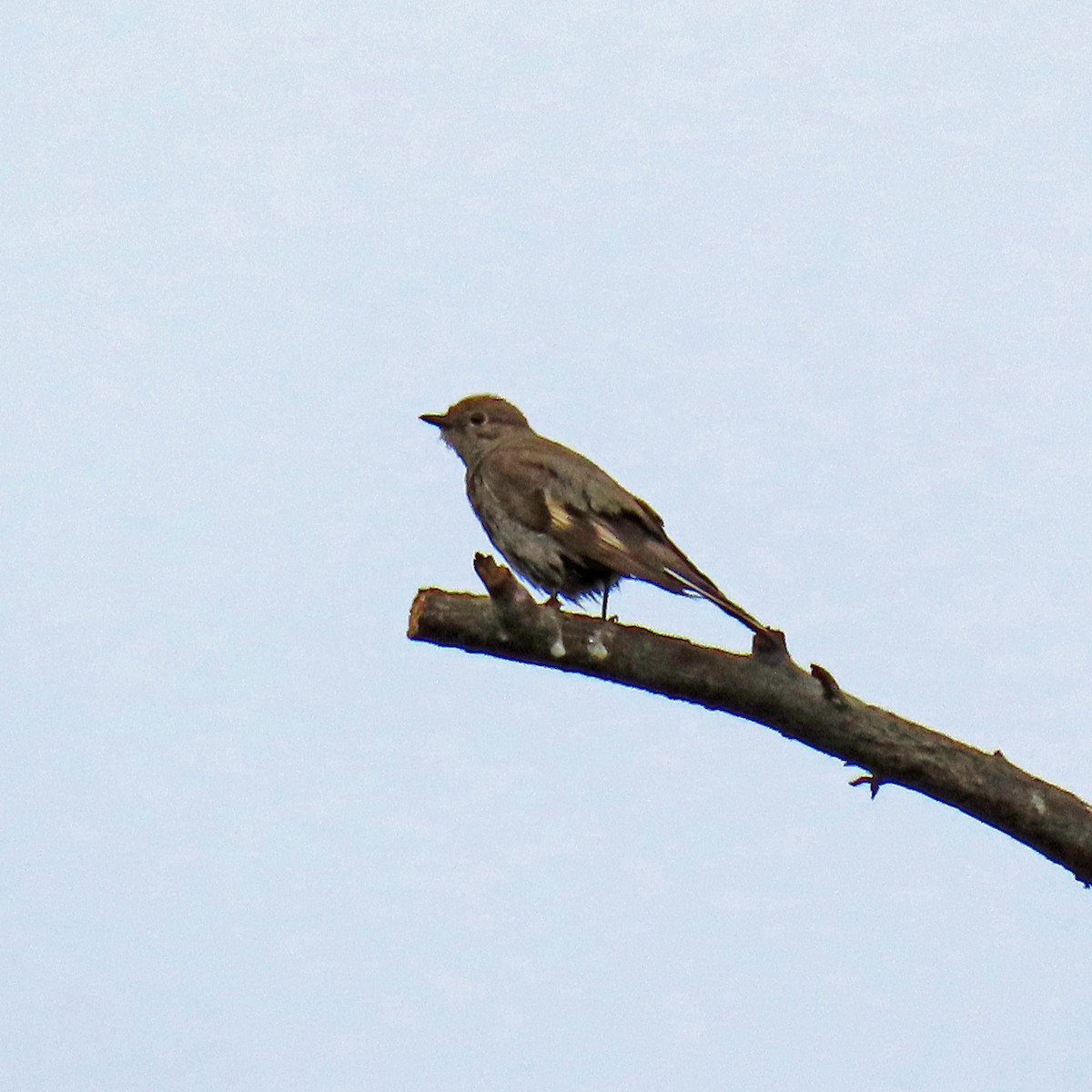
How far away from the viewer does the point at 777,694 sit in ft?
17.8

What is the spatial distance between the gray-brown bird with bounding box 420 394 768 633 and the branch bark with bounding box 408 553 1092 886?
4.09 feet

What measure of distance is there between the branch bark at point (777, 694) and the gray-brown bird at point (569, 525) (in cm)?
125

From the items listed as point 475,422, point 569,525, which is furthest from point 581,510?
point 475,422

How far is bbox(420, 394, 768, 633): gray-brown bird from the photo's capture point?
7.42m

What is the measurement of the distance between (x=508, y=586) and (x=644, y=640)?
541 millimetres

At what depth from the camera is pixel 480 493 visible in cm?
873

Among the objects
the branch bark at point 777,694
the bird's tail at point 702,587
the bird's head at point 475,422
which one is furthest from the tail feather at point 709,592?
the bird's head at point 475,422

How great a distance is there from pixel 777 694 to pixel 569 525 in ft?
8.63

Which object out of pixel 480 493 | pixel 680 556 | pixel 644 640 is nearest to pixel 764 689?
pixel 644 640

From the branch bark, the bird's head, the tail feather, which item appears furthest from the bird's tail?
the bird's head

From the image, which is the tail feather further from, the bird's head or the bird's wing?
the bird's head

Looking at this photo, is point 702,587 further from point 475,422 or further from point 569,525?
point 475,422

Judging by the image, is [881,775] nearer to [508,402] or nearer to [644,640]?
[644,640]

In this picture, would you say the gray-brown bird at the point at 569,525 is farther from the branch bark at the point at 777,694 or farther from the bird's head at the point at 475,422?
the branch bark at the point at 777,694
